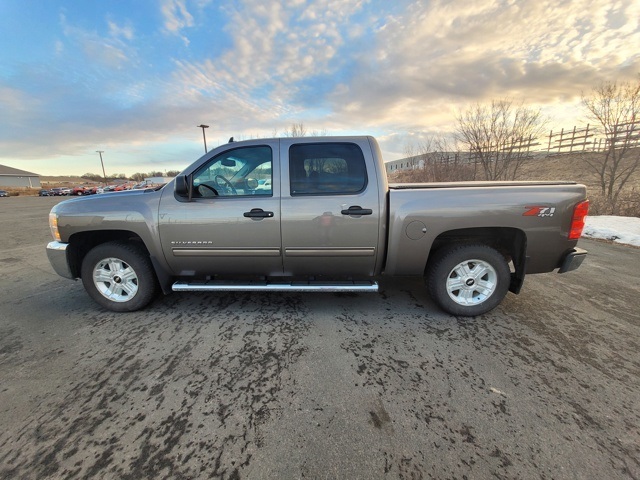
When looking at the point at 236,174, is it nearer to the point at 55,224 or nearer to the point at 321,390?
the point at 55,224

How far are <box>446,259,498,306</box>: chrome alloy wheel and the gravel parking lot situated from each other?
0.83ft

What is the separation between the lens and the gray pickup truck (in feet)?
9.89

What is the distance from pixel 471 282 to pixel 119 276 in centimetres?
415

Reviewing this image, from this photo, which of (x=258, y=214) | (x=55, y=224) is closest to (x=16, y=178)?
(x=55, y=224)

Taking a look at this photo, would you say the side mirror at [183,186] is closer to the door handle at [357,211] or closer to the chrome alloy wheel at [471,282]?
the door handle at [357,211]

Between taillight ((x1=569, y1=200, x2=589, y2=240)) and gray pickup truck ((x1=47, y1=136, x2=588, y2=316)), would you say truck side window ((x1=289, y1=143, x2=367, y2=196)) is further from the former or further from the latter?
taillight ((x1=569, y1=200, x2=589, y2=240))

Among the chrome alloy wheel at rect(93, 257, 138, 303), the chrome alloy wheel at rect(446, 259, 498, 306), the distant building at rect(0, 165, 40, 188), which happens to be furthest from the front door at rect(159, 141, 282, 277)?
the distant building at rect(0, 165, 40, 188)

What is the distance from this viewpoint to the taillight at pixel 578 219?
9.57 ft

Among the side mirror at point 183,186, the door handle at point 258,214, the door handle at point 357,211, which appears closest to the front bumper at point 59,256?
the side mirror at point 183,186

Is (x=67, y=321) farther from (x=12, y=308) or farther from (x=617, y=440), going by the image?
(x=617, y=440)

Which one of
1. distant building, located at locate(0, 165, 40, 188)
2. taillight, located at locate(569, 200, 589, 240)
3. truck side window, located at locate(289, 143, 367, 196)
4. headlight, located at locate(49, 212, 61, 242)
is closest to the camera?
taillight, located at locate(569, 200, 589, 240)

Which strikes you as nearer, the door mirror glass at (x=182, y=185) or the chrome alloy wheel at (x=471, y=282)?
the door mirror glass at (x=182, y=185)

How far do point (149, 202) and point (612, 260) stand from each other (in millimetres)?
7757

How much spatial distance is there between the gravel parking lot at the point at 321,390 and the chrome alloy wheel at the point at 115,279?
0.26m
